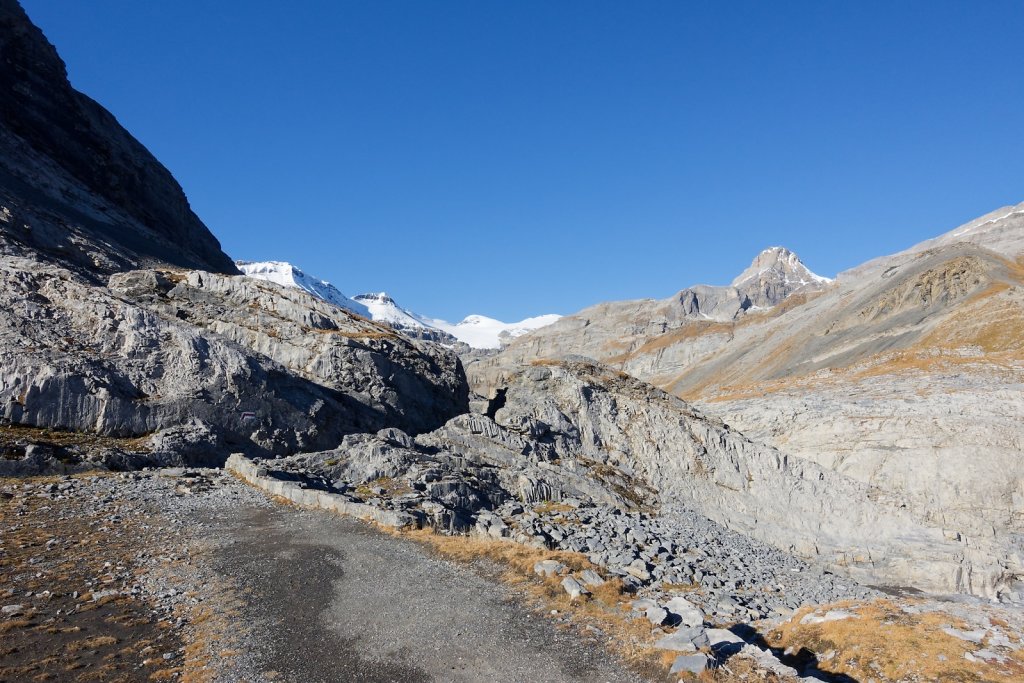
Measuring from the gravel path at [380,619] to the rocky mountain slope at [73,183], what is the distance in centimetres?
3459

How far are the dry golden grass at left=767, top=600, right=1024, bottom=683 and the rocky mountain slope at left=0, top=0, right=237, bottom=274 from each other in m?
49.0

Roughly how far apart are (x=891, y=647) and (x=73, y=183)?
275 ft

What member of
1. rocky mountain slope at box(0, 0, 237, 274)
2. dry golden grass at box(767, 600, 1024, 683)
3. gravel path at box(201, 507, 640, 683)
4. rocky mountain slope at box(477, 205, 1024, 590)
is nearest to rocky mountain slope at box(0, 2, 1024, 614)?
rocky mountain slope at box(477, 205, 1024, 590)

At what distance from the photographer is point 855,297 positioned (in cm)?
12725

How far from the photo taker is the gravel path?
1255 cm

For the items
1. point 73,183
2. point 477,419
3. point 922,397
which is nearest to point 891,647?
point 477,419

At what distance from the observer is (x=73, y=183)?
216 feet

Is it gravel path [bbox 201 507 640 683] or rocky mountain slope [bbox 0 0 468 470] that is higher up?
rocky mountain slope [bbox 0 0 468 470]

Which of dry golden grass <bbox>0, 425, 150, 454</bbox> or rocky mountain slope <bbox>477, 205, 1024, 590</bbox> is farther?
rocky mountain slope <bbox>477, 205, 1024, 590</bbox>

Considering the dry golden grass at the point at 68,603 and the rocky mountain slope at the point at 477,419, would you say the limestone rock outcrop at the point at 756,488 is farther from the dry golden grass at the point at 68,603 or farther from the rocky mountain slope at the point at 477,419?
the dry golden grass at the point at 68,603

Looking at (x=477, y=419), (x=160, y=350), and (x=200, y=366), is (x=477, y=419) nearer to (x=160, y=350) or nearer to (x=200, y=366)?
(x=200, y=366)

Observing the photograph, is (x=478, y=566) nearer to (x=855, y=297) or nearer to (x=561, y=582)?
(x=561, y=582)

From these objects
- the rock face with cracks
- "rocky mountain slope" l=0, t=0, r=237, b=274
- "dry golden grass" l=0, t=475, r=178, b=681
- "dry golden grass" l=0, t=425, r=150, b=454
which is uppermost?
"rocky mountain slope" l=0, t=0, r=237, b=274

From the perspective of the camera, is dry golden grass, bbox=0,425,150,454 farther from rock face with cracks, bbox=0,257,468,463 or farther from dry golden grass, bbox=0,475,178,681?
dry golden grass, bbox=0,475,178,681
